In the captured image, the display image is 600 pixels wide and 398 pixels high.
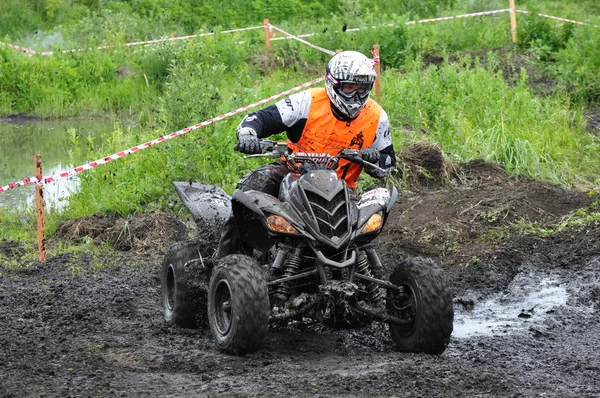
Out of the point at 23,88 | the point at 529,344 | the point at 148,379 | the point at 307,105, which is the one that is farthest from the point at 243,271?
the point at 23,88

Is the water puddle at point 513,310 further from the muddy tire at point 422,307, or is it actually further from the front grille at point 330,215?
the front grille at point 330,215

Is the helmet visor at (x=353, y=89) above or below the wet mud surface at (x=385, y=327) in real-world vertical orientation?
above

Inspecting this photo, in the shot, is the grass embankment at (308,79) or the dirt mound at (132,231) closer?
the dirt mound at (132,231)

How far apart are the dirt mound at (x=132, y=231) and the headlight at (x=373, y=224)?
13.7 ft

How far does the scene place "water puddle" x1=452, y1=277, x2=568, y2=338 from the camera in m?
7.46

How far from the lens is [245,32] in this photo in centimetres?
2362

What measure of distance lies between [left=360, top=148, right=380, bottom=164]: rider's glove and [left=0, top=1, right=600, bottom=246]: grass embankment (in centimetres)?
479

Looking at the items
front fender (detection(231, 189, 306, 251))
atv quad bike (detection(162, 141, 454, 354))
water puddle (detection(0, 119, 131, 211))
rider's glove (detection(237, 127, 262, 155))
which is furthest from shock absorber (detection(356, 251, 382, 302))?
water puddle (detection(0, 119, 131, 211))

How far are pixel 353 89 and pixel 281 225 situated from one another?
45.9 inches

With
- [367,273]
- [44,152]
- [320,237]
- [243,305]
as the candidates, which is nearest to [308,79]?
[44,152]

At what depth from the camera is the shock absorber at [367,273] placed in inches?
255

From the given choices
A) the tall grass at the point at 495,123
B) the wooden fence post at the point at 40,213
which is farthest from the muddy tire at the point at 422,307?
the tall grass at the point at 495,123

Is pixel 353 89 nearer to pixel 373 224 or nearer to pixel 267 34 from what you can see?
pixel 373 224

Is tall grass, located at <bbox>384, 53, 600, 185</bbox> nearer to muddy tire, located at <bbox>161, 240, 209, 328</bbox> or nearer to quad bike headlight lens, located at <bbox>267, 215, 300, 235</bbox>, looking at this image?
muddy tire, located at <bbox>161, 240, 209, 328</bbox>
